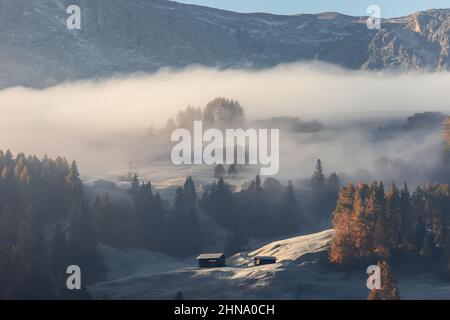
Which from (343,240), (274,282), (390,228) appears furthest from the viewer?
(390,228)

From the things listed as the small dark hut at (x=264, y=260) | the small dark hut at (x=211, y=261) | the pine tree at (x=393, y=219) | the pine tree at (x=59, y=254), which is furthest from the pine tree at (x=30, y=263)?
the pine tree at (x=393, y=219)

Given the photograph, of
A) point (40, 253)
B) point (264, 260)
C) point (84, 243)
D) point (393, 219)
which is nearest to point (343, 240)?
point (393, 219)

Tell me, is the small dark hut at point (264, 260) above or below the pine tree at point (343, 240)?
below

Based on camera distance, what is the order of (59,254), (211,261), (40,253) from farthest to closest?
(40,253)
(59,254)
(211,261)

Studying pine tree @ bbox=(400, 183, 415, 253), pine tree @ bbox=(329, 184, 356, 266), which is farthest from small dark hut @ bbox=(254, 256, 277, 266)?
pine tree @ bbox=(400, 183, 415, 253)

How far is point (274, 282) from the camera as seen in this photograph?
150 meters

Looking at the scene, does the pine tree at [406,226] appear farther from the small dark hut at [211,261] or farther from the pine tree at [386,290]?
the pine tree at [386,290]

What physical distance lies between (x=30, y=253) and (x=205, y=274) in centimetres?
3407

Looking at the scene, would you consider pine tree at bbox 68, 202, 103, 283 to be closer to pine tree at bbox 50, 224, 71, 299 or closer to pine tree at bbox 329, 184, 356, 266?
pine tree at bbox 50, 224, 71, 299

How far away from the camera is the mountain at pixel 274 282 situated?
148 meters

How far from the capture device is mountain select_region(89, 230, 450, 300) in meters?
148

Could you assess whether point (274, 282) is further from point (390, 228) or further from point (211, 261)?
point (390, 228)
